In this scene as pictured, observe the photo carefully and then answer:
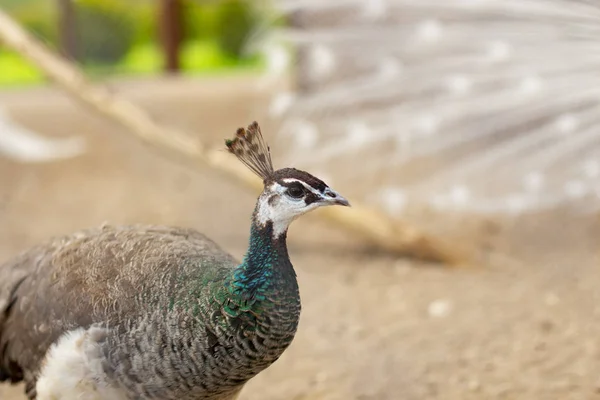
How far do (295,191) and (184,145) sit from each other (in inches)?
95.5

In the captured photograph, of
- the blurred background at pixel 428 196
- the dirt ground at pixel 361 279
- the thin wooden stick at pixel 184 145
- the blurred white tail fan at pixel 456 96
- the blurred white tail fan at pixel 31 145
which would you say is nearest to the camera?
the dirt ground at pixel 361 279

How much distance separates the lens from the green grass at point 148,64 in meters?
6.90

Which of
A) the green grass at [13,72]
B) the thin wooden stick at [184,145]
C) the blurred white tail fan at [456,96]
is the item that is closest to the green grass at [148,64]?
the green grass at [13,72]

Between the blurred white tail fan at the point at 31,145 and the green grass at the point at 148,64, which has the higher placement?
the green grass at the point at 148,64

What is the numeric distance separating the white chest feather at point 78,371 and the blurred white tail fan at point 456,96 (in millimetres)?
2034

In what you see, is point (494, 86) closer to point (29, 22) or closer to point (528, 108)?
point (528, 108)

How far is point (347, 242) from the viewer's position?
14.2ft

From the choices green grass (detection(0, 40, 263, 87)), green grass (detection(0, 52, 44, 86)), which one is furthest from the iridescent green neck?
green grass (detection(0, 52, 44, 86))

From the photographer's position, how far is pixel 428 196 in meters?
3.86

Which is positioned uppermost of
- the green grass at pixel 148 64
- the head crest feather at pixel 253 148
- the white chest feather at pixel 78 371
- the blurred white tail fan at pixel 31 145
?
the green grass at pixel 148 64

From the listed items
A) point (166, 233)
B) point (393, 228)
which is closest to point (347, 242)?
point (393, 228)

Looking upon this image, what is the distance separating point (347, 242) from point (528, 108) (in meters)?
1.35

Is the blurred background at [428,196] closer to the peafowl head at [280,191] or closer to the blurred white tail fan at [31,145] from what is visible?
the blurred white tail fan at [31,145]

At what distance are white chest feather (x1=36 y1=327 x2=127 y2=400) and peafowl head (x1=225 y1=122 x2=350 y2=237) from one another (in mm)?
543
